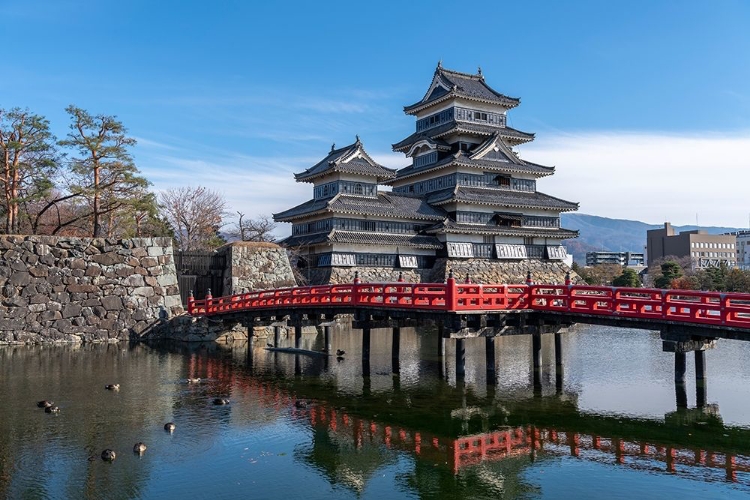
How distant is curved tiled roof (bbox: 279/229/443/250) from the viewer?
47.8 m

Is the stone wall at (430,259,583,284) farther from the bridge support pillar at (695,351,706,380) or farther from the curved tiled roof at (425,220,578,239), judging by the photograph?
the bridge support pillar at (695,351,706,380)

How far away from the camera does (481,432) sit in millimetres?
15766

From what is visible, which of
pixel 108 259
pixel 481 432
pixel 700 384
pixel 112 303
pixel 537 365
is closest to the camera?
pixel 481 432

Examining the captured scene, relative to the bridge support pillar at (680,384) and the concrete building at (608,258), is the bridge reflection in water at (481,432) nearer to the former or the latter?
the bridge support pillar at (680,384)

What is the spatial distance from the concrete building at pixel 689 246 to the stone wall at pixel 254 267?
91721 millimetres

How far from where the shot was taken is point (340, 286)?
25.3 m

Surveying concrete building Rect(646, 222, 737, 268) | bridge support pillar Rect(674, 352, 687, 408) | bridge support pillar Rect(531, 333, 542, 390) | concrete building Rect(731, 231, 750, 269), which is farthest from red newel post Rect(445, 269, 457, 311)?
concrete building Rect(731, 231, 750, 269)

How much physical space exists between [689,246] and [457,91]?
255ft

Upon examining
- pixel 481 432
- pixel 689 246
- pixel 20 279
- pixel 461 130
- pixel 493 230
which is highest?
pixel 461 130

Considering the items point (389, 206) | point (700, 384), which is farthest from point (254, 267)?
point (700, 384)

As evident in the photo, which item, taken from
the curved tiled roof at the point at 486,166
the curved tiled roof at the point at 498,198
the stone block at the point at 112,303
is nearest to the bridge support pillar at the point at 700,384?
the stone block at the point at 112,303

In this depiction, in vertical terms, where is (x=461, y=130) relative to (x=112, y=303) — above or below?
above

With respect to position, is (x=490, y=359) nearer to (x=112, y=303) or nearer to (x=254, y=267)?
(x=112, y=303)

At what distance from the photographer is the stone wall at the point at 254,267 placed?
37.3 metres
